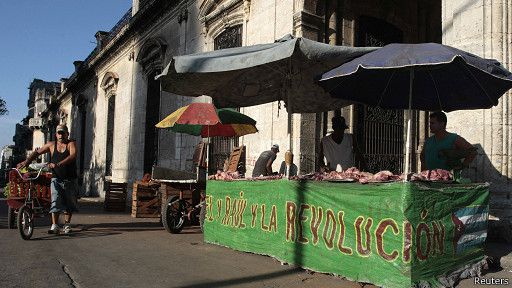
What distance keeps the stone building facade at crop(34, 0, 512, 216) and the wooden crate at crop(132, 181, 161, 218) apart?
2.08 meters

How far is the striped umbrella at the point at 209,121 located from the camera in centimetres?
812

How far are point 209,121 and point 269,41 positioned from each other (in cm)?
272


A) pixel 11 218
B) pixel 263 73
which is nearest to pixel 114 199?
pixel 11 218

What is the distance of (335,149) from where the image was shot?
6.34 m

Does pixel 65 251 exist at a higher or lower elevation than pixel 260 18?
lower

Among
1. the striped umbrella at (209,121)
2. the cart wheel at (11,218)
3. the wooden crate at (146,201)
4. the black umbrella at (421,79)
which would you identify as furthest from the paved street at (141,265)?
the wooden crate at (146,201)

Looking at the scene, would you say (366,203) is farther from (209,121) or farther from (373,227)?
(209,121)

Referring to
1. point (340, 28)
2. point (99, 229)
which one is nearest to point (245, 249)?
point (99, 229)

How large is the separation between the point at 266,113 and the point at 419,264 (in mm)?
6116

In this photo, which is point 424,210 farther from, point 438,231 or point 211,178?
point 211,178

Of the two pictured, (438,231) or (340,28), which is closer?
(438,231)

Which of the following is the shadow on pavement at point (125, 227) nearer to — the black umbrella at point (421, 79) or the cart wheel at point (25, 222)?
the cart wheel at point (25, 222)

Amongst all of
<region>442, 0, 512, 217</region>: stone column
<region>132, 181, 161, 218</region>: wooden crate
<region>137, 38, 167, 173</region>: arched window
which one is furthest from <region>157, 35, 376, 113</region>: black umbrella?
<region>137, 38, 167, 173</region>: arched window

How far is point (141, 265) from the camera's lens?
5.28 meters
